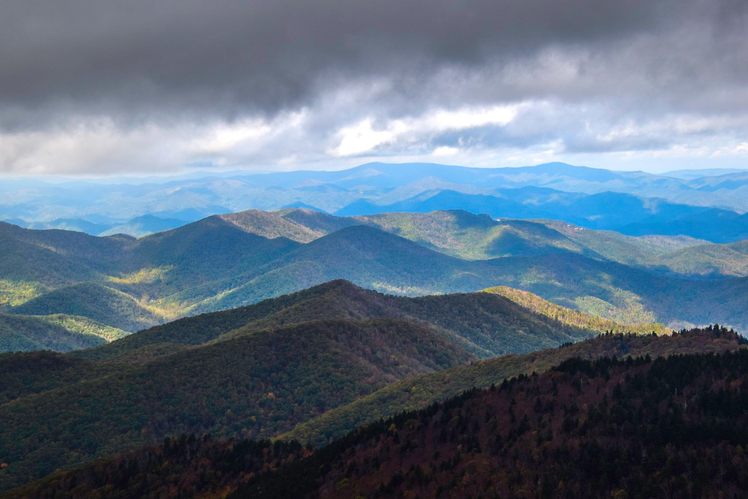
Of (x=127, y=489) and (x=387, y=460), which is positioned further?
(x=127, y=489)

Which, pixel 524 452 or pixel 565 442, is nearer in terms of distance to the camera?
pixel 565 442

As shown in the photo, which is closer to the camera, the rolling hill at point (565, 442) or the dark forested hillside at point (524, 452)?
the rolling hill at point (565, 442)

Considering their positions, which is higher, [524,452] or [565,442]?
[565,442]

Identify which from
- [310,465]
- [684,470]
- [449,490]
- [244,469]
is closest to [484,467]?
[449,490]

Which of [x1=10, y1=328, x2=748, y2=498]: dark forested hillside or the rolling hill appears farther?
[x1=10, y1=328, x2=748, y2=498]: dark forested hillside

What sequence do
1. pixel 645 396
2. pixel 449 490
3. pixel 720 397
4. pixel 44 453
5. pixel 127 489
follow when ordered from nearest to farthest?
pixel 449 490 < pixel 720 397 < pixel 645 396 < pixel 127 489 < pixel 44 453

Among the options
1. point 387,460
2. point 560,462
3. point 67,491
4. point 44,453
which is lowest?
point 44,453

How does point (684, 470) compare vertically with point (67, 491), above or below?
above

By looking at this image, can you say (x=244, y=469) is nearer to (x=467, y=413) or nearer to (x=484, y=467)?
(x=467, y=413)
